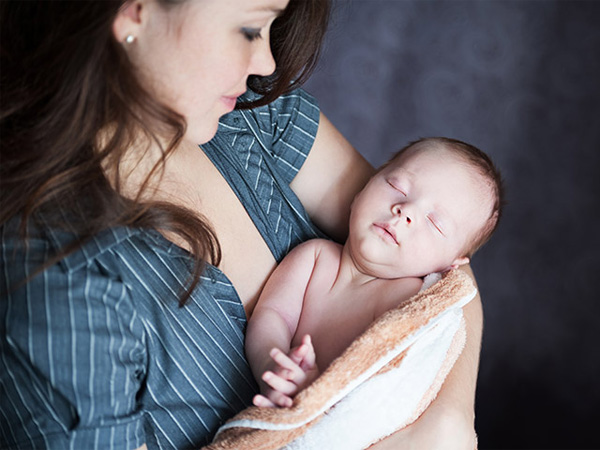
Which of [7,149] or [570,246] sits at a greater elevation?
[7,149]

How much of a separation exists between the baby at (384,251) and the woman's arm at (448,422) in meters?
0.17

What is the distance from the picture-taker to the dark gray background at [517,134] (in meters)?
2.12

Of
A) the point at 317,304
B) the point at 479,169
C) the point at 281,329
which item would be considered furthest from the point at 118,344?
the point at 479,169

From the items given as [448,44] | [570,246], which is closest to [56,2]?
[448,44]

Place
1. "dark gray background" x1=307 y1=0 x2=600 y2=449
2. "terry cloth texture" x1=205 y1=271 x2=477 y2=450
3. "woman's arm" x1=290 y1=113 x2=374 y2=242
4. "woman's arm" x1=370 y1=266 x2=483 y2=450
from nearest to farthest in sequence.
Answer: "terry cloth texture" x1=205 y1=271 x2=477 y2=450 < "woman's arm" x1=370 y1=266 x2=483 y2=450 < "woman's arm" x1=290 y1=113 x2=374 y2=242 < "dark gray background" x1=307 y1=0 x2=600 y2=449

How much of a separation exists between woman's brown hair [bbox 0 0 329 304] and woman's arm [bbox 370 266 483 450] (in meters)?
0.56

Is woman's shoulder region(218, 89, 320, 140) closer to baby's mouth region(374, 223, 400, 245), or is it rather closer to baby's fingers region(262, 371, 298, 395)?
baby's mouth region(374, 223, 400, 245)

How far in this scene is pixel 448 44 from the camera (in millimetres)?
2229

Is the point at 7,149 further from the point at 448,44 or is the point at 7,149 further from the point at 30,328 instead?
the point at 448,44

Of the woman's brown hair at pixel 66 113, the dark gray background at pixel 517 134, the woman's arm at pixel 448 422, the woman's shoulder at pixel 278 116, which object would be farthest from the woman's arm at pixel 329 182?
the dark gray background at pixel 517 134

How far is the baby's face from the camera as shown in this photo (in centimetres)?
127

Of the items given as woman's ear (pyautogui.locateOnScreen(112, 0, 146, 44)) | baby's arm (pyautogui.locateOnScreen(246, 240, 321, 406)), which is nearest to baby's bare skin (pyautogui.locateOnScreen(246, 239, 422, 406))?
baby's arm (pyautogui.locateOnScreen(246, 240, 321, 406))

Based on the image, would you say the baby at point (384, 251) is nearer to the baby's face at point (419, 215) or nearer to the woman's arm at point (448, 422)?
the baby's face at point (419, 215)

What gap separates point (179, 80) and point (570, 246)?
1.58 meters
